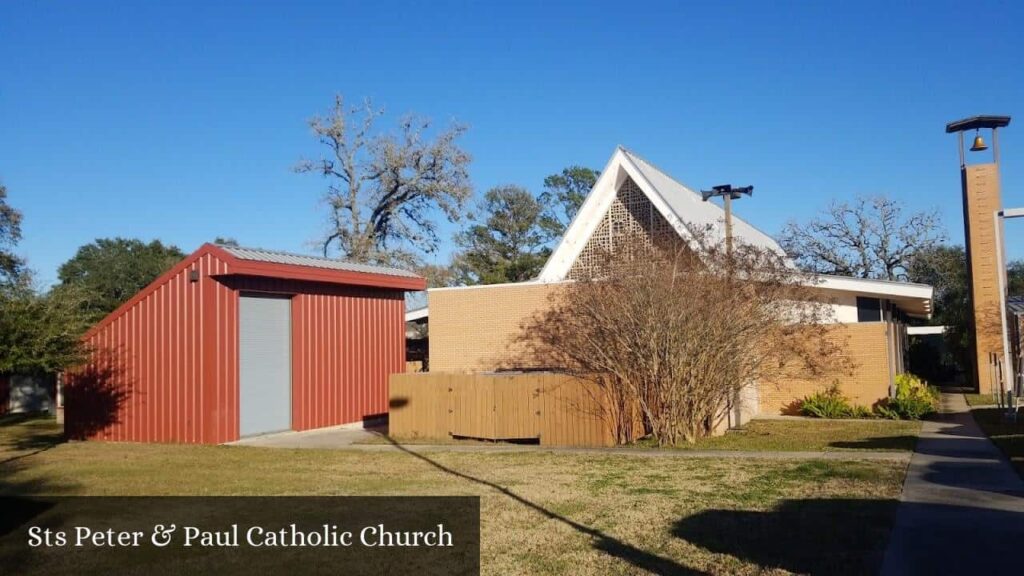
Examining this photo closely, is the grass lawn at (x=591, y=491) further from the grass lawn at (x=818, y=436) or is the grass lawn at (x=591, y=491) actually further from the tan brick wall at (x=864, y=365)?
the tan brick wall at (x=864, y=365)

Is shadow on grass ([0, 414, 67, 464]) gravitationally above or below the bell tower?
below

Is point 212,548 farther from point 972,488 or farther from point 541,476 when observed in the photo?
point 972,488

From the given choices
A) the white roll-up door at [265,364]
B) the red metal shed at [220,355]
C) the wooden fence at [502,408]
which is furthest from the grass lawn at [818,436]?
the white roll-up door at [265,364]

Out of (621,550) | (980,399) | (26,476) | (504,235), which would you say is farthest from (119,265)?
(621,550)

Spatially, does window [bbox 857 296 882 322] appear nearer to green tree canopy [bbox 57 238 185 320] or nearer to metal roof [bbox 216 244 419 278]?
metal roof [bbox 216 244 419 278]

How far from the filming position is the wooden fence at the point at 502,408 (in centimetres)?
1658

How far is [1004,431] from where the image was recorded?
54.6 ft

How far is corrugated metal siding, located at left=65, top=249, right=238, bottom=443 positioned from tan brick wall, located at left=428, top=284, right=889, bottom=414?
283 inches

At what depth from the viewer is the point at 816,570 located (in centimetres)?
684

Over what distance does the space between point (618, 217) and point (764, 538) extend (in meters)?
18.0

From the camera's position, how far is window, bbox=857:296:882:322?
24.3m

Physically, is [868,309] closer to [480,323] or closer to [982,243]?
[982,243]

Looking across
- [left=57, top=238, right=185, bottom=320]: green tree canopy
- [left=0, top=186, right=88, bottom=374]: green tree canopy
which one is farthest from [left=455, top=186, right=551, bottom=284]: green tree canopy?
[left=0, top=186, right=88, bottom=374]: green tree canopy

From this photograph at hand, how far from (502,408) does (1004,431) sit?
9859 mm
